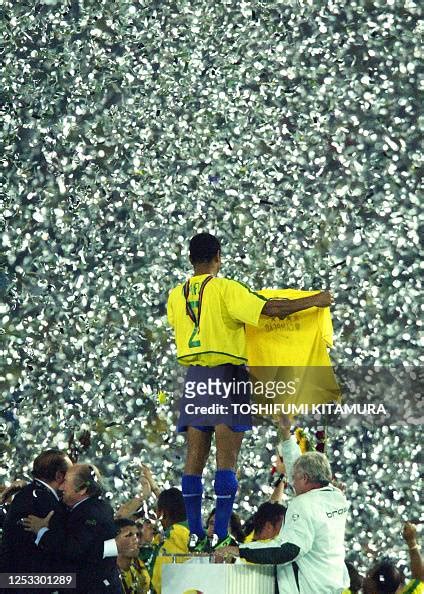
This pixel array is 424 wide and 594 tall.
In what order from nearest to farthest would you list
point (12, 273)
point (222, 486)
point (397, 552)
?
point (222, 486) < point (397, 552) < point (12, 273)

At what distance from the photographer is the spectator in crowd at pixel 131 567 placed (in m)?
5.24

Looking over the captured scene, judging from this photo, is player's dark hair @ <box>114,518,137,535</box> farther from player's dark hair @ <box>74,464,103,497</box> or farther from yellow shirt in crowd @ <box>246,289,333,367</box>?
yellow shirt in crowd @ <box>246,289,333,367</box>

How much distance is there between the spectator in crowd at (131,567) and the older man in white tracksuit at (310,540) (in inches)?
33.8

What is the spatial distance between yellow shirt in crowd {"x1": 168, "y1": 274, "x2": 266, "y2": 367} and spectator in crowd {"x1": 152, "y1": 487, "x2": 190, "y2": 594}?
66cm

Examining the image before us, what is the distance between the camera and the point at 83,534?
4684 mm

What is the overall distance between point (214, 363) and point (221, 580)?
98 centimetres

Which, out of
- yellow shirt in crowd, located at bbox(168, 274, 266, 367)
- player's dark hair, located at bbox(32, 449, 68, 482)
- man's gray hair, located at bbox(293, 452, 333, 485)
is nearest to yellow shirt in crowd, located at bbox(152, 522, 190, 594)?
player's dark hair, located at bbox(32, 449, 68, 482)

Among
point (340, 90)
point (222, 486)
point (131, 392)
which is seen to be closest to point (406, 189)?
point (340, 90)

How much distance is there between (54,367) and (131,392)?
0.43m

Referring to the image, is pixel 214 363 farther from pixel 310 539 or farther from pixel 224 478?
pixel 310 539

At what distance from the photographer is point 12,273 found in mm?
6609

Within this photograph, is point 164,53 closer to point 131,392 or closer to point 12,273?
point 12,273

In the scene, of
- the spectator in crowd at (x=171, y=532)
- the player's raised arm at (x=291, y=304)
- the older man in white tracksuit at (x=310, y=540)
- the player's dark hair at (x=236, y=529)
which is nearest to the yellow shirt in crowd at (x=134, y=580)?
the spectator in crowd at (x=171, y=532)

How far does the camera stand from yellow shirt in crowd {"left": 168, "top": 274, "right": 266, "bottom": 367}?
503 cm
